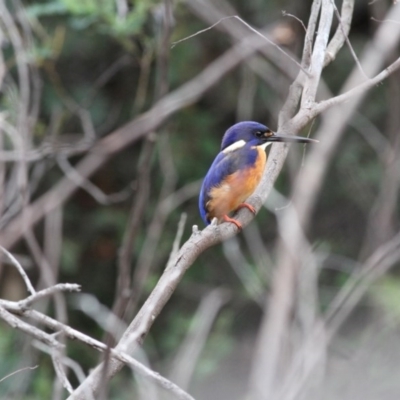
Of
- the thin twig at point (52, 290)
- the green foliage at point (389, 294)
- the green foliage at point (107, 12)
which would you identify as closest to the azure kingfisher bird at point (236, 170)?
the thin twig at point (52, 290)

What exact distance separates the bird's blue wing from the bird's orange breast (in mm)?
23

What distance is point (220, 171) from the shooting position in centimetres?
290

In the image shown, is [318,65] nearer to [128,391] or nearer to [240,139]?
[240,139]

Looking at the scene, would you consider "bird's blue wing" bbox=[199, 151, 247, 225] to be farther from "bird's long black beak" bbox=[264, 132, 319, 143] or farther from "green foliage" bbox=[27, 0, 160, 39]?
"green foliage" bbox=[27, 0, 160, 39]

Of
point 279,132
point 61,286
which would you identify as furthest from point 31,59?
point 61,286

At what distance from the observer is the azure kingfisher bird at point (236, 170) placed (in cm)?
270

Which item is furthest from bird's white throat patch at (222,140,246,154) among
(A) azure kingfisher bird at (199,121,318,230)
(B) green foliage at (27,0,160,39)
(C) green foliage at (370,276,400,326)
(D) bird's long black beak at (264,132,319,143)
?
(C) green foliage at (370,276,400,326)

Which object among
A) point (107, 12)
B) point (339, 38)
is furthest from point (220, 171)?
point (107, 12)

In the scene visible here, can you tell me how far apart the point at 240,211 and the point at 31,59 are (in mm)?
1566

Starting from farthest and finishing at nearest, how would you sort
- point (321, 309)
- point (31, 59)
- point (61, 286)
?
point (321, 309)
point (31, 59)
point (61, 286)

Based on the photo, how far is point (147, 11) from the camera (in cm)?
406

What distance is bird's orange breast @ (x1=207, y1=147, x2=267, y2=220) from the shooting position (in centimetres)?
268

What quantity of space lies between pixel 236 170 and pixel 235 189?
146mm

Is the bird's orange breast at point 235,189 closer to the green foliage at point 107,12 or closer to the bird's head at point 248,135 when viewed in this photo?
the bird's head at point 248,135
